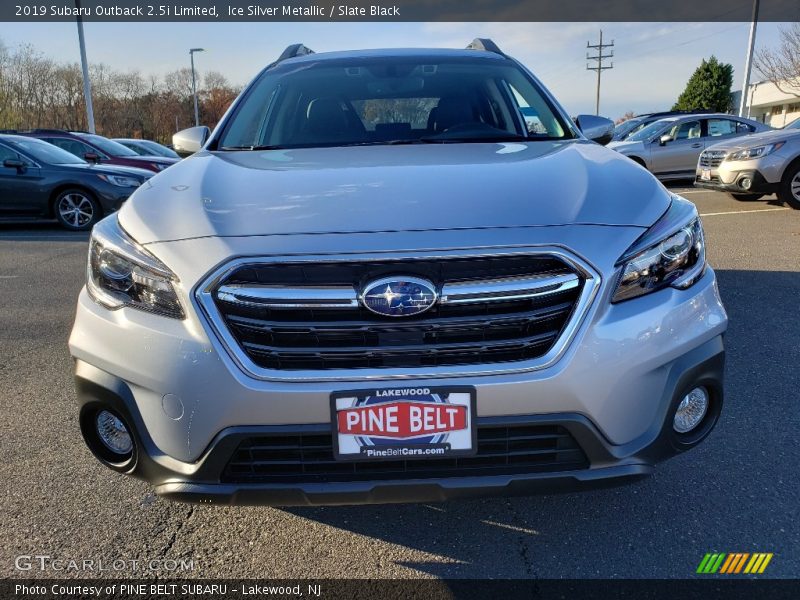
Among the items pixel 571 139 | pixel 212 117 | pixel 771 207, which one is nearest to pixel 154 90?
pixel 212 117

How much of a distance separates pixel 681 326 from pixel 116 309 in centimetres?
158

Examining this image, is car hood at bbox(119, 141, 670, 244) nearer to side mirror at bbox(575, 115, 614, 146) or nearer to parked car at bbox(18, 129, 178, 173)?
side mirror at bbox(575, 115, 614, 146)

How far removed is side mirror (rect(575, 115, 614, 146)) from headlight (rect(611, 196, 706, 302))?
4.50ft

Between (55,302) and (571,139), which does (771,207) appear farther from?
(55,302)

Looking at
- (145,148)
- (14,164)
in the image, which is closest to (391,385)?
(14,164)

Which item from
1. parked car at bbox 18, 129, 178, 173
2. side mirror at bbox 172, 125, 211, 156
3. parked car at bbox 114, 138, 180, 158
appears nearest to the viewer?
side mirror at bbox 172, 125, 211, 156

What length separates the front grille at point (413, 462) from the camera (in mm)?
1702

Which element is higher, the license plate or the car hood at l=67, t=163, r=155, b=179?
the license plate

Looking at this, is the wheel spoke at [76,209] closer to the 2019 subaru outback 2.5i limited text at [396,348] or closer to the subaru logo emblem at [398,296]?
the 2019 subaru outback 2.5i limited text at [396,348]

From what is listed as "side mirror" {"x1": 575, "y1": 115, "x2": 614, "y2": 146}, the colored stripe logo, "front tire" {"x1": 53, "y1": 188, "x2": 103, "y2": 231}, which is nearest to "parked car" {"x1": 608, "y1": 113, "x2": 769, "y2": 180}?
"front tire" {"x1": 53, "y1": 188, "x2": 103, "y2": 231}

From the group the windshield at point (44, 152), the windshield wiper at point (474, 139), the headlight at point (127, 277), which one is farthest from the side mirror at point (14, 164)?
the headlight at point (127, 277)

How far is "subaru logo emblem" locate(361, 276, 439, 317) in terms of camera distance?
1676 millimetres

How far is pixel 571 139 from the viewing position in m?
2.81

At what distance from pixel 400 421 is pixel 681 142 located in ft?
44.0
